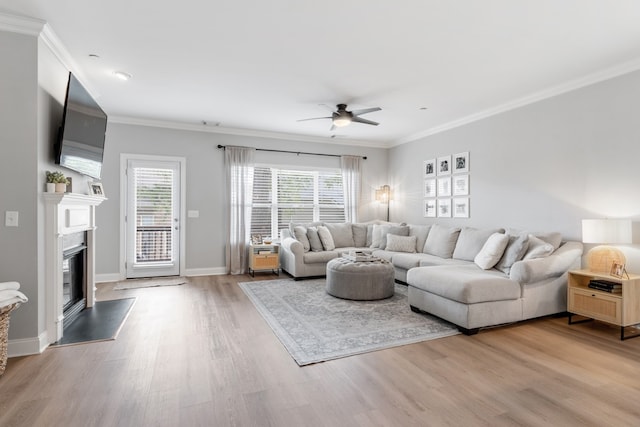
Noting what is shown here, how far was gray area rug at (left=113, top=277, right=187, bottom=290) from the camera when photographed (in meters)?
5.09

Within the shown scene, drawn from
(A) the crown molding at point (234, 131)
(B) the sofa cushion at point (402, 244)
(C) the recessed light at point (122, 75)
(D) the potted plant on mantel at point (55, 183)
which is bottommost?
(B) the sofa cushion at point (402, 244)

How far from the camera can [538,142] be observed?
4.36 meters

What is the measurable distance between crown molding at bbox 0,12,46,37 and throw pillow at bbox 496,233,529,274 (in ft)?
16.5

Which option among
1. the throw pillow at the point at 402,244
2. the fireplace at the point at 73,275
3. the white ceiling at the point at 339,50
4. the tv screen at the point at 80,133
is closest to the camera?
the white ceiling at the point at 339,50

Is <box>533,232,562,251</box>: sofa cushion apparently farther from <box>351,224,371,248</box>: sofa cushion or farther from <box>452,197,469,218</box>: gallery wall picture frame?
<box>351,224,371,248</box>: sofa cushion

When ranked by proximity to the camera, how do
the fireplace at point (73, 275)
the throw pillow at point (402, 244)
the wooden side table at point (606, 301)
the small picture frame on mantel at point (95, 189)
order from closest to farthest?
the wooden side table at point (606, 301)
the fireplace at point (73, 275)
the small picture frame on mantel at point (95, 189)
the throw pillow at point (402, 244)

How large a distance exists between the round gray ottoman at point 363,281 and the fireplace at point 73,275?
117 inches

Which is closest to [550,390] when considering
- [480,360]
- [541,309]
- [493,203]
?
[480,360]

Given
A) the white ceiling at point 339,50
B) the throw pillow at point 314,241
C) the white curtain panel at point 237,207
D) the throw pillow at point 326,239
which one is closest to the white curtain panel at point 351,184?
the throw pillow at point 326,239

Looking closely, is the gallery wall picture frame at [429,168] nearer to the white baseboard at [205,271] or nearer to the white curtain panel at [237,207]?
the white curtain panel at [237,207]

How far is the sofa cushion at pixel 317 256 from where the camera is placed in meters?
5.61

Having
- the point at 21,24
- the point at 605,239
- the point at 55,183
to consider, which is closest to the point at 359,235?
the point at 605,239

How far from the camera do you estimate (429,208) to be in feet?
20.5

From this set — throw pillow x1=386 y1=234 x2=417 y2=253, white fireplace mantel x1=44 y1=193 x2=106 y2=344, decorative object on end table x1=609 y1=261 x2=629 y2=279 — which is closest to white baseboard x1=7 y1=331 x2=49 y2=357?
white fireplace mantel x1=44 y1=193 x2=106 y2=344
